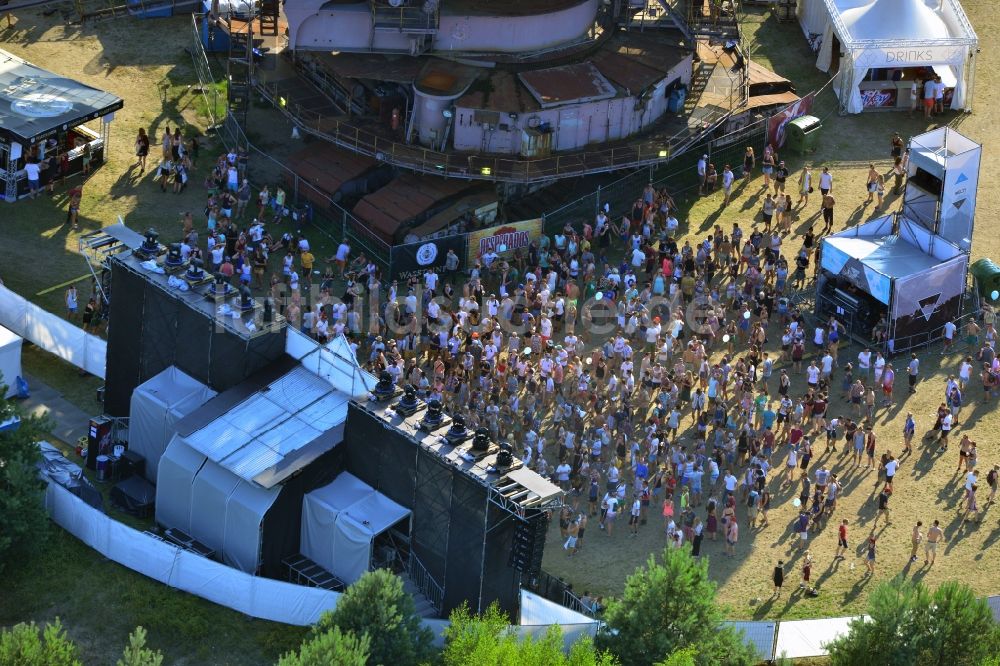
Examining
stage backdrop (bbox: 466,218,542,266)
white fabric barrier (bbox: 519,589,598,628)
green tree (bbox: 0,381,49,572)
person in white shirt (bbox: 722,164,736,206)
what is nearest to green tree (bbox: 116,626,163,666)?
green tree (bbox: 0,381,49,572)

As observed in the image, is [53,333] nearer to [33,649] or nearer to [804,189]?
[33,649]

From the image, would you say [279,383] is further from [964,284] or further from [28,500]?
[964,284]

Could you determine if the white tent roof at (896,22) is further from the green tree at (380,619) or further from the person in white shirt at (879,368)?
the green tree at (380,619)

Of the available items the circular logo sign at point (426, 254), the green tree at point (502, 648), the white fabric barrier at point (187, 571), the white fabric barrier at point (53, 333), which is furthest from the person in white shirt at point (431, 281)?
the green tree at point (502, 648)

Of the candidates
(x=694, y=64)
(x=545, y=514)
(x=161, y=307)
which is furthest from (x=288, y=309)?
(x=694, y=64)

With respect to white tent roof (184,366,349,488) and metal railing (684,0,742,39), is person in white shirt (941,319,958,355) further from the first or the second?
white tent roof (184,366,349,488)
